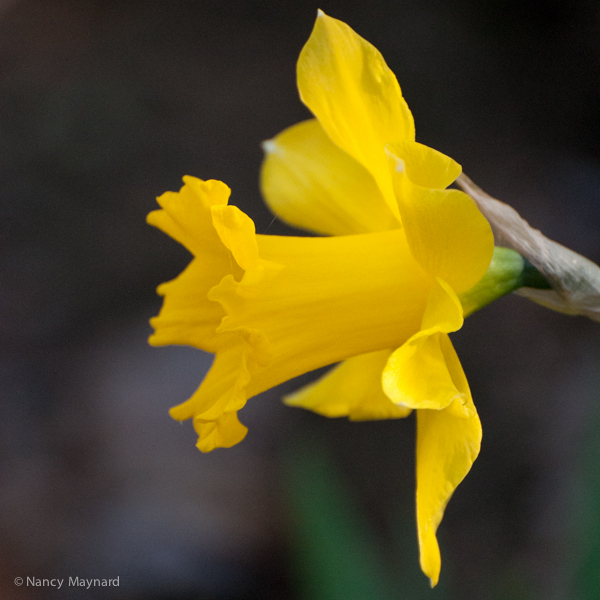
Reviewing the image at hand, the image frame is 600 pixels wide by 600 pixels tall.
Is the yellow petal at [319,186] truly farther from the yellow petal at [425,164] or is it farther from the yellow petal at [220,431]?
the yellow petal at [220,431]

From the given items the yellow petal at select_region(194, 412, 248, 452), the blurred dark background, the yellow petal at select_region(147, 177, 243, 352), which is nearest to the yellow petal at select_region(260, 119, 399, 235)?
the yellow petal at select_region(147, 177, 243, 352)

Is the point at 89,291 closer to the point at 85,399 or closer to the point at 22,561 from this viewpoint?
the point at 85,399

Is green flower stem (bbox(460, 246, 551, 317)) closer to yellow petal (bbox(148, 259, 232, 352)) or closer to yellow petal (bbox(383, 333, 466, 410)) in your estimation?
yellow petal (bbox(383, 333, 466, 410))

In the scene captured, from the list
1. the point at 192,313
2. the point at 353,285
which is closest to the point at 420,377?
the point at 353,285

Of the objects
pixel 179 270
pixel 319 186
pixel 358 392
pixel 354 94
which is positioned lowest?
pixel 179 270

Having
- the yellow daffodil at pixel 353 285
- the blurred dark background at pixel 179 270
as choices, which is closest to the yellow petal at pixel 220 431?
the yellow daffodil at pixel 353 285

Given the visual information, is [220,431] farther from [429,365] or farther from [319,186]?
[319,186]
